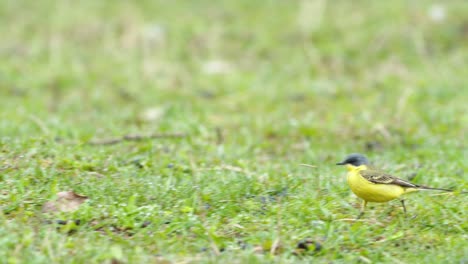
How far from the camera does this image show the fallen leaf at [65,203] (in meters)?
5.20

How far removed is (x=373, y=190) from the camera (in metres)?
5.32

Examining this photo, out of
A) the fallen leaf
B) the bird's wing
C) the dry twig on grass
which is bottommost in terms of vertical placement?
the fallen leaf

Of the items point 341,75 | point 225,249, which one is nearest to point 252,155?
point 225,249

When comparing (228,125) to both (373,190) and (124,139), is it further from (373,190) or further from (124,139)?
(373,190)

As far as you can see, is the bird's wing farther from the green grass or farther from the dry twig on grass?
the dry twig on grass

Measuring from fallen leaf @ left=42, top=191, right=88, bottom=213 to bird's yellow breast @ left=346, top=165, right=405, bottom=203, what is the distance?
2.01m

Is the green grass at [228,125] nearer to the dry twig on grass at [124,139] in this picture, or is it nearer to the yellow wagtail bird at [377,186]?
the dry twig on grass at [124,139]

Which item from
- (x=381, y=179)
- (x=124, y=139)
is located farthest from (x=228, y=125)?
(x=381, y=179)

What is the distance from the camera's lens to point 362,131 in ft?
29.3

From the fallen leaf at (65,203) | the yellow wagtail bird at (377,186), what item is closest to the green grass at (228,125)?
the fallen leaf at (65,203)

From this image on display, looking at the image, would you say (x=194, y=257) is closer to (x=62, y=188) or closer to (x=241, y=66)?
(x=62, y=188)

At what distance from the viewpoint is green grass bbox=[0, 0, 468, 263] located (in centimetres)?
500

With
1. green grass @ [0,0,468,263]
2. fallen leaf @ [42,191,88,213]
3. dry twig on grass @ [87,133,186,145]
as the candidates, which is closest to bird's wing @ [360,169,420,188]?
green grass @ [0,0,468,263]

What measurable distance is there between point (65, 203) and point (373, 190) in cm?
222
